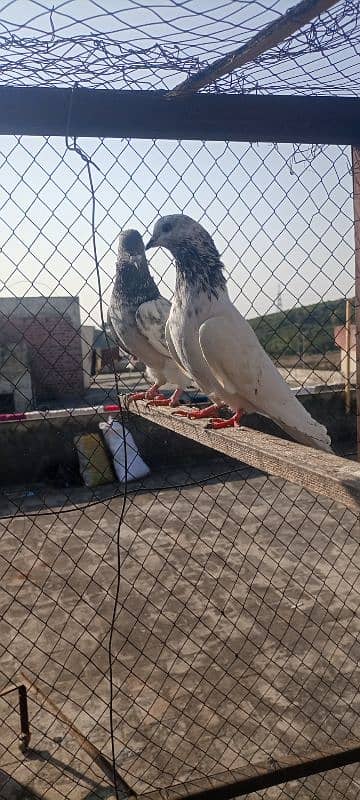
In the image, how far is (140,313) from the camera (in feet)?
10.7

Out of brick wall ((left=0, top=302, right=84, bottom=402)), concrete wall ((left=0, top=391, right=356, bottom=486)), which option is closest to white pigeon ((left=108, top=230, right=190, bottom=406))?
concrete wall ((left=0, top=391, right=356, bottom=486))

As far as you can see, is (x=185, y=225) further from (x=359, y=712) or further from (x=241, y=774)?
(x=359, y=712)

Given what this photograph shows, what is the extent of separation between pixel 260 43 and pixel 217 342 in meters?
1.11

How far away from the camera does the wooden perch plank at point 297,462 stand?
3.74ft

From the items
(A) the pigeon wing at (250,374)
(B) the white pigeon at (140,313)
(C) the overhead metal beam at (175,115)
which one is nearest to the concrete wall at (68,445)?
(B) the white pigeon at (140,313)

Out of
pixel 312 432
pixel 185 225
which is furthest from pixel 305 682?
pixel 185 225

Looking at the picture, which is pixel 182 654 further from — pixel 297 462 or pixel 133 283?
pixel 297 462

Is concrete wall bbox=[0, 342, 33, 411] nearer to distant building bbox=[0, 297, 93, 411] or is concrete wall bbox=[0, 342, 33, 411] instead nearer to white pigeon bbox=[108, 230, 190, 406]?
distant building bbox=[0, 297, 93, 411]

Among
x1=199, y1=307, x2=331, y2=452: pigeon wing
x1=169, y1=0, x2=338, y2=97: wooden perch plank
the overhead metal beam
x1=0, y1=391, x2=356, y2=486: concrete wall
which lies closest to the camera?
x1=169, y1=0, x2=338, y2=97: wooden perch plank

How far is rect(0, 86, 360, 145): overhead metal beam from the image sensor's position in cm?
120

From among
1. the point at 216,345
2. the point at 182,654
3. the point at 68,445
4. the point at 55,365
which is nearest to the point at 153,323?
the point at 216,345

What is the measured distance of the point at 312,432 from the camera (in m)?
2.17

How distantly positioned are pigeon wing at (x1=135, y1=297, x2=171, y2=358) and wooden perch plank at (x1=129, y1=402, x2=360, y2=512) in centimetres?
132

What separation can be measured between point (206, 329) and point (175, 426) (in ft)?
1.37
